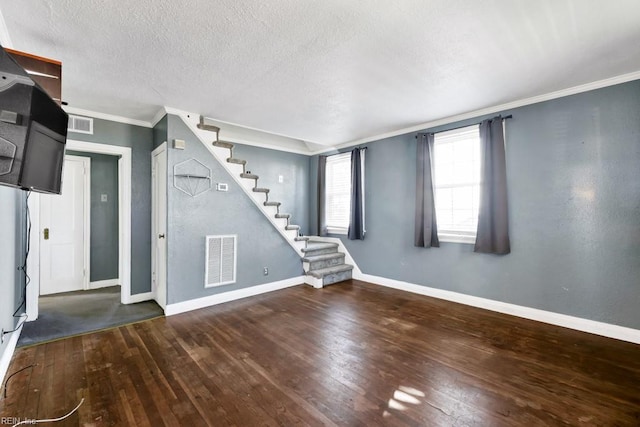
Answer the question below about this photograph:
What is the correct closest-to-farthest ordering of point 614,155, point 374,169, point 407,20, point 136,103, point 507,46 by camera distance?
point 407,20 < point 507,46 < point 614,155 < point 136,103 < point 374,169

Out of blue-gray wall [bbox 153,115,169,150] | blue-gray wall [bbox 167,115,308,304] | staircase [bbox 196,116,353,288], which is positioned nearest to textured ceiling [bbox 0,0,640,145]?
blue-gray wall [bbox 153,115,169,150]

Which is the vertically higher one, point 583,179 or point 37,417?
point 583,179

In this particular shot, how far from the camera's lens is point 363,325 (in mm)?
3074

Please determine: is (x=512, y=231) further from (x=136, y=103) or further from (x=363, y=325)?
(x=136, y=103)

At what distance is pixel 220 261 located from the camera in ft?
12.5

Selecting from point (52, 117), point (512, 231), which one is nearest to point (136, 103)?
point (52, 117)

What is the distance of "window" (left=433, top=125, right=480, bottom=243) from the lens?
3.70m

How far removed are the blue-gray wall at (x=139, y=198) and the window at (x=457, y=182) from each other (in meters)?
4.14

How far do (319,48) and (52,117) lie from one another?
1786 millimetres

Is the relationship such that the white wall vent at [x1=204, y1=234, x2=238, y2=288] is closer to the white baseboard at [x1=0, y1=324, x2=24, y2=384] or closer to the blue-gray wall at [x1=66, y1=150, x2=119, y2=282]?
the white baseboard at [x1=0, y1=324, x2=24, y2=384]

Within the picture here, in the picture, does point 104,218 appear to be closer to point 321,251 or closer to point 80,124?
point 80,124

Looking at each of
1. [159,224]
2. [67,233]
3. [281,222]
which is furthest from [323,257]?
[67,233]

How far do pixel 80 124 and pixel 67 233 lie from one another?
6.42ft

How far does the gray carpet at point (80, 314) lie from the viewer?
285 centimetres
